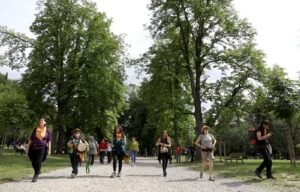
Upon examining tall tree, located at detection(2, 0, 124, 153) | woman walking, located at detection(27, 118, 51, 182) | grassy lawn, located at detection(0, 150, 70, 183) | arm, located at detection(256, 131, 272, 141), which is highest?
tall tree, located at detection(2, 0, 124, 153)

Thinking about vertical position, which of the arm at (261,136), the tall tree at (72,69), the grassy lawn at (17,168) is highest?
the tall tree at (72,69)

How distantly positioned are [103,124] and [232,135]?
5166 centimetres

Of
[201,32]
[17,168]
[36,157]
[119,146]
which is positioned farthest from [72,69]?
[36,157]

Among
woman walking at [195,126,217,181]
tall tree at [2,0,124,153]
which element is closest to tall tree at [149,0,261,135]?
tall tree at [2,0,124,153]

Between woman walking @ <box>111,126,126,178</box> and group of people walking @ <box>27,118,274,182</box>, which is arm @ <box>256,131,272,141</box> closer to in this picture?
group of people walking @ <box>27,118,274,182</box>

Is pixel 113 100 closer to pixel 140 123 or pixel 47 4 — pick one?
pixel 47 4

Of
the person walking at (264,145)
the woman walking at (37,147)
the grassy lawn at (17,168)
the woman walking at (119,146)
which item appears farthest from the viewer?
the woman walking at (119,146)

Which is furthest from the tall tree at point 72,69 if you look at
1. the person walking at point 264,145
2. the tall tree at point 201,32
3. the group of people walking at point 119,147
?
the person walking at point 264,145

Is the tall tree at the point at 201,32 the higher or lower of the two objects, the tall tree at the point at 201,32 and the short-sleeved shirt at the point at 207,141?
the higher

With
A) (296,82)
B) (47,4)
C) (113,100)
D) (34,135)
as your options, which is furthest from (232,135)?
(34,135)

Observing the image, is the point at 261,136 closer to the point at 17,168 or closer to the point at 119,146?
the point at 119,146

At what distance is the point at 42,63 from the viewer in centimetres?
4350

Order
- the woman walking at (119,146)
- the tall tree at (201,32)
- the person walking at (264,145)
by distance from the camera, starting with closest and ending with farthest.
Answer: the person walking at (264,145), the woman walking at (119,146), the tall tree at (201,32)

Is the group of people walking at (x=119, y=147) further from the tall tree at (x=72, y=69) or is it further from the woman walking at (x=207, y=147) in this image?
the tall tree at (x=72, y=69)
